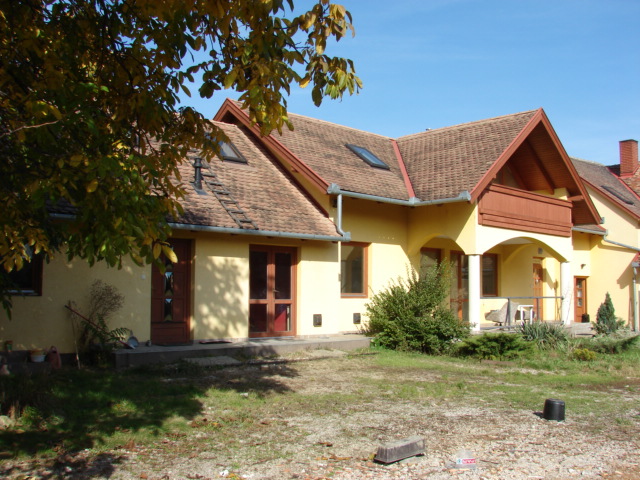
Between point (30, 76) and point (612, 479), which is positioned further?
point (30, 76)

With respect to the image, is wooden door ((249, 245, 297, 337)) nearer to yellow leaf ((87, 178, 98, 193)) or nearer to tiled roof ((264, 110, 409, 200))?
tiled roof ((264, 110, 409, 200))

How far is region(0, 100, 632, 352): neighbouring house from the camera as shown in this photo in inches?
498

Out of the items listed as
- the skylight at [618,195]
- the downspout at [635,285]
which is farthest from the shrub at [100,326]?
the skylight at [618,195]

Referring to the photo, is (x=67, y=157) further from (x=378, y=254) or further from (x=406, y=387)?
(x=378, y=254)

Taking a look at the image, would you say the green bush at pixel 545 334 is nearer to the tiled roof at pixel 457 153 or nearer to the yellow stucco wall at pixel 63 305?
the tiled roof at pixel 457 153

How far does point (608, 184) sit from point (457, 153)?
535 inches

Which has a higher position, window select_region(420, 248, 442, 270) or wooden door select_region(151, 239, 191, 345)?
window select_region(420, 248, 442, 270)

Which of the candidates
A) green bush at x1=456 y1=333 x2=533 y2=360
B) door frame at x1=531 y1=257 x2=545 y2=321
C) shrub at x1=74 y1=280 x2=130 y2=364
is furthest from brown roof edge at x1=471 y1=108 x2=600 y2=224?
shrub at x1=74 y1=280 x2=130 y2=364

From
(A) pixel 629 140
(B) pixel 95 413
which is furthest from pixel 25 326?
(A) pixel 629 140

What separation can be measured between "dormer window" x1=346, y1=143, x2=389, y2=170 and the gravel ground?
10.1m

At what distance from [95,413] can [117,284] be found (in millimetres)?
4789

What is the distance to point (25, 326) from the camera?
10719 mm

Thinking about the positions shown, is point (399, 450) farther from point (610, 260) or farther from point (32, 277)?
point (610, 260)

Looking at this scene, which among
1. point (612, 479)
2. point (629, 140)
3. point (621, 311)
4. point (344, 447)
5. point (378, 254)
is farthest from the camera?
point (629, 140)
